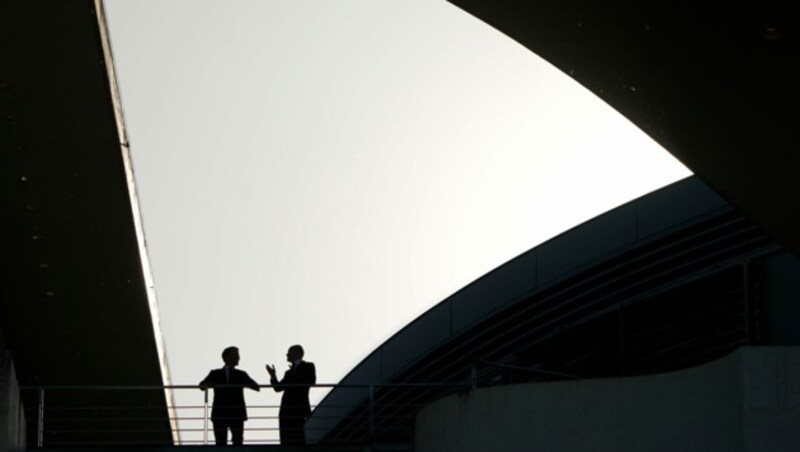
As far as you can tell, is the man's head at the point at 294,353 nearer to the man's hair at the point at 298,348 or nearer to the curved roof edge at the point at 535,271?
the man's hair at the point at 298,348

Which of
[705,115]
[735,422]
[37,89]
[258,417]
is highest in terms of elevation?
[37,89]

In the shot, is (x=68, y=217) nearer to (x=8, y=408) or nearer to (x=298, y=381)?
(x=298, y=381)

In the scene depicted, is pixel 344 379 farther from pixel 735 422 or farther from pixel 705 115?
pixel 735 422

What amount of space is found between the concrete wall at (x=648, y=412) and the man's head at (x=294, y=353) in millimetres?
2527

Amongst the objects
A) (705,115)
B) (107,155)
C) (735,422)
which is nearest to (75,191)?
(107,155)

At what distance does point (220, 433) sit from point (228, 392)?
40 cm

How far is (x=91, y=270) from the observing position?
62.1 ft

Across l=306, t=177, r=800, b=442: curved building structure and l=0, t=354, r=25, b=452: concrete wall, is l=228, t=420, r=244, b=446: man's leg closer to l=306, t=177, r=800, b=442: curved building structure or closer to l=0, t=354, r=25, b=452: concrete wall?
l=0, t=354, r=25, b=452: concrete wall

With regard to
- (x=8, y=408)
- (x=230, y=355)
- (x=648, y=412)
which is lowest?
(x=648, y=412)

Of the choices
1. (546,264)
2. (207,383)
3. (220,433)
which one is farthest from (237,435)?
(546,264)

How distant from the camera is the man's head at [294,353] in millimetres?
17344

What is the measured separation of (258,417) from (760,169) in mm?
6766

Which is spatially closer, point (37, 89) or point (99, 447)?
point (37, 89)

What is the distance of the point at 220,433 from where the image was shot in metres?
17.2
